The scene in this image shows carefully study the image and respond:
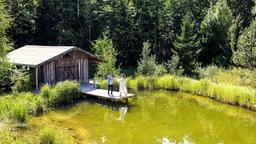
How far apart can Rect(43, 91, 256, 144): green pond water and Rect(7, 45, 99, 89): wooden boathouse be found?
11.8 ft

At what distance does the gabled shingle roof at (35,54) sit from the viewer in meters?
24.0

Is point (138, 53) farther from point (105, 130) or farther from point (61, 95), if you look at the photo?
point (105, 130)

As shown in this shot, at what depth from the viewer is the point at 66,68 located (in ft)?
86.5

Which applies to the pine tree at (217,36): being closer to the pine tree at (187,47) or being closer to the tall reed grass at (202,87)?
the pine tree at (187,47)

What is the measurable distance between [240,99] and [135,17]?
1919 centimetres

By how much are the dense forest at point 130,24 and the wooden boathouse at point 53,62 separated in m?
8.01

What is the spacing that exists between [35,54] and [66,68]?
254 cm

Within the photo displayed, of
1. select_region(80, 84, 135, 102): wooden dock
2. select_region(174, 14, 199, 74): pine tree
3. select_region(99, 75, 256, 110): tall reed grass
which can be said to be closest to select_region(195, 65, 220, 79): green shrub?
select_region(174, 14, 199, 74): pine tree

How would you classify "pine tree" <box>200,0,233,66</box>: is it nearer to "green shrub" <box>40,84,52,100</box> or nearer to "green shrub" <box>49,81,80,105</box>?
"green shrub" <box>49,81,80,105</box>

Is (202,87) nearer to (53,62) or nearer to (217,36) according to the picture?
(53,62)

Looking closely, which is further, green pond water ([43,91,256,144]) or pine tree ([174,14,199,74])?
pine tree ([174,14,199,74])

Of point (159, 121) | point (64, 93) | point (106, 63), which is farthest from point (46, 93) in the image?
point (106, 63)

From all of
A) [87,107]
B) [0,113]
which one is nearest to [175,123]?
[87,107]

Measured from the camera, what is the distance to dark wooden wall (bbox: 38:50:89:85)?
24875 millimetres
